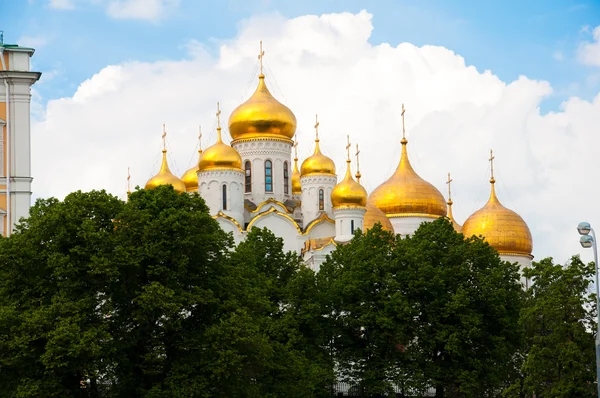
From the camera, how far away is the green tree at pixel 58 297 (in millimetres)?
38250

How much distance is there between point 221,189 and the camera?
7625cm

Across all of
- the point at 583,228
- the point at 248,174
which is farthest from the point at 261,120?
the point at 583,228

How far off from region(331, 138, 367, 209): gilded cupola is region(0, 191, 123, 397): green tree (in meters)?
32.9

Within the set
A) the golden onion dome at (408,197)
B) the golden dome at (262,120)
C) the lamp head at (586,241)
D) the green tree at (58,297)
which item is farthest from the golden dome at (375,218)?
the lamp head at (586,241)

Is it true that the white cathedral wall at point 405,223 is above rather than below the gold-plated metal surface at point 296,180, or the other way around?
below

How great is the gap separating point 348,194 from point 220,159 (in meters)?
7.72

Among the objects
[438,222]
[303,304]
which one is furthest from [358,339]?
[438,222]

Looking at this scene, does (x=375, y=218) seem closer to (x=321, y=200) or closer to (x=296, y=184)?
(x=321, y=200)

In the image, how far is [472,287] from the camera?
54.0m

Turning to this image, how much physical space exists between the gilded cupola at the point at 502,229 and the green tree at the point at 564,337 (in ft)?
123

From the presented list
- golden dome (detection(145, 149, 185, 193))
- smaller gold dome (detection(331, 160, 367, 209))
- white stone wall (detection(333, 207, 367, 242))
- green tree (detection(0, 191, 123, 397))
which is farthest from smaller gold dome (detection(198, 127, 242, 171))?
green tree (detection(0, 191, 123, 397))

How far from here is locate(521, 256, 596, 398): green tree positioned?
146 ft

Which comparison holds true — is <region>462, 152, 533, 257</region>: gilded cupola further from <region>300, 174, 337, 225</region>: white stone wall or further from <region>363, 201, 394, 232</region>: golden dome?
<region>300, 174, 337, 225</region>: white stone wall

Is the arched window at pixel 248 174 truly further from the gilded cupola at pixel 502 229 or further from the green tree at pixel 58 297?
the green tree at pixel 58 297
